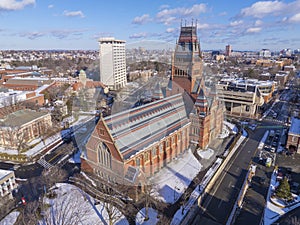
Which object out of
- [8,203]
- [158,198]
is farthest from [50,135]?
[158,198]

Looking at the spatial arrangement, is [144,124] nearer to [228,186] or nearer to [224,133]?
[228,186]

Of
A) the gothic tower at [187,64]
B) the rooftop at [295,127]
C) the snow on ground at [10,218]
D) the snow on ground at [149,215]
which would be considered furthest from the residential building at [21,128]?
the rooftop at [295,127]

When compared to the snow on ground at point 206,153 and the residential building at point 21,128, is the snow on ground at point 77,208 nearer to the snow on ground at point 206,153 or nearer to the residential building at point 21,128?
the residential building at point 21,128

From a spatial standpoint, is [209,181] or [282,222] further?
[209,181]

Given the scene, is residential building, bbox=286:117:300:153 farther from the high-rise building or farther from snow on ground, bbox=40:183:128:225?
the high-rise building

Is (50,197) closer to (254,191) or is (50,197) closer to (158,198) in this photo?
(158,198)

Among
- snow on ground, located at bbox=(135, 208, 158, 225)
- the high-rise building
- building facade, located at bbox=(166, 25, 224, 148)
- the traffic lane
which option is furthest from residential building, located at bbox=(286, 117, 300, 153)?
the high-rise building
